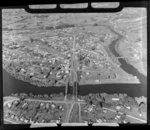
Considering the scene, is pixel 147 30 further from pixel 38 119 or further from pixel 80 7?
pixel 38 119

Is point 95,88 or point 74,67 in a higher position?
point 74,67

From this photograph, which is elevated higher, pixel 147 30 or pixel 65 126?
pixel 147 30

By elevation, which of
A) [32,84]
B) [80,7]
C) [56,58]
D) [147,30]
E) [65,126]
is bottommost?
[65,126]

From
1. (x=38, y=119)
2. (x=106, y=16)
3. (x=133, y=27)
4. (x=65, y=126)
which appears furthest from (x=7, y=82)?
(x=133, y=27)
